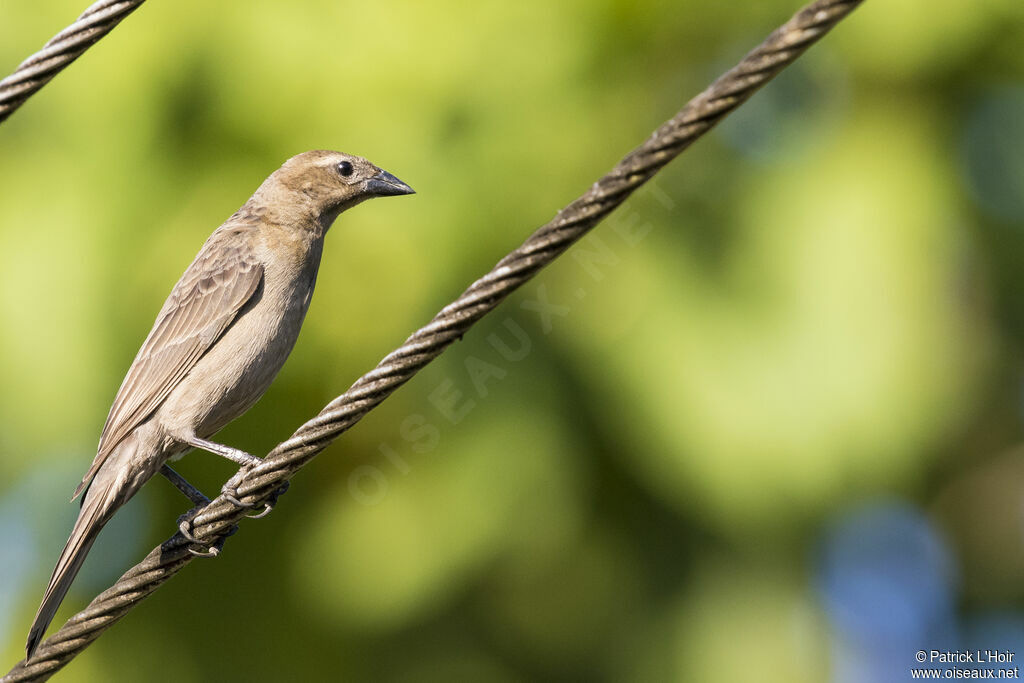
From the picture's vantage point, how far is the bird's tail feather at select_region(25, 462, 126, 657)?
13.8 feet

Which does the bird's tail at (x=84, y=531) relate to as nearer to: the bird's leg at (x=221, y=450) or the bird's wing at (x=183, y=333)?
the bird's wing at (x=183, y=333)

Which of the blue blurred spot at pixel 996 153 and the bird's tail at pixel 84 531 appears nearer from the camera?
the bird's tail at pixel 84 531

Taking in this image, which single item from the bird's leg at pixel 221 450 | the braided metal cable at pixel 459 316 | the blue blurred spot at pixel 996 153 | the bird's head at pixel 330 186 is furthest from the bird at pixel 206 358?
the blue blurred spot at pixel 996 153

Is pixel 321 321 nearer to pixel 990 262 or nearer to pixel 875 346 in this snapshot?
pixel 875 346

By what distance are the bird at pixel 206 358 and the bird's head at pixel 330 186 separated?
0.35 feet

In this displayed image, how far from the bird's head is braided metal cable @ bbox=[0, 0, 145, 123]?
2.37 meters

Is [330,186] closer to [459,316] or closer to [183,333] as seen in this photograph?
[183,333]

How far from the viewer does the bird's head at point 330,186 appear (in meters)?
5.56

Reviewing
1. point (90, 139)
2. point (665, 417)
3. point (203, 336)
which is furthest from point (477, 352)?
point (90, 139)

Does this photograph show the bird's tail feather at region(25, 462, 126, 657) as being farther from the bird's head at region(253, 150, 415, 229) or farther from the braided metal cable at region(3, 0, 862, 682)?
the bird's head at region(253, 150, 415, 229)

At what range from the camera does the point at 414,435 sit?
6.09 m

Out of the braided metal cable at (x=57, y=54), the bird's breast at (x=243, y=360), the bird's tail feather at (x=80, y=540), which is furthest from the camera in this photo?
the bird's breast at (x=243, y=360)

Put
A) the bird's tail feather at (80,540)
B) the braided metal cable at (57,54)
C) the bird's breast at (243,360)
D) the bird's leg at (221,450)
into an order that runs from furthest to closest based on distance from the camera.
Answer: the bird's breast at (243,360) → the bird's leg at (221,450) → the bird's tail feather at (80,540) → the braided metal cable at (57,54)

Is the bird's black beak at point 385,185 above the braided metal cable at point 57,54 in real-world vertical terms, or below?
below
